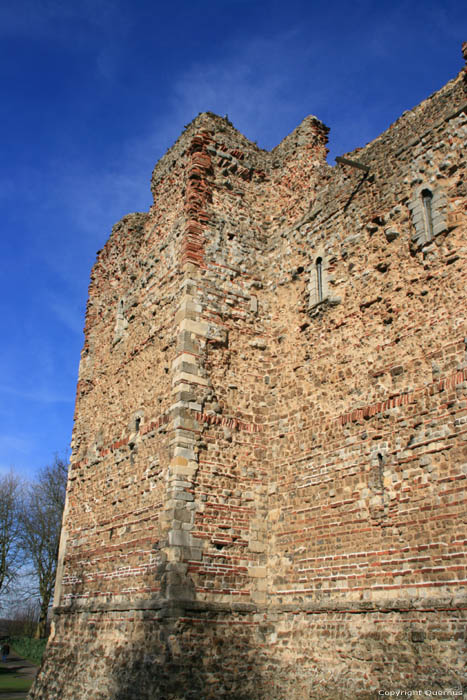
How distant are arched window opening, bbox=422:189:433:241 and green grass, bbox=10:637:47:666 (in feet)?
81.2

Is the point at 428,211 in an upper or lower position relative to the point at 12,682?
upper

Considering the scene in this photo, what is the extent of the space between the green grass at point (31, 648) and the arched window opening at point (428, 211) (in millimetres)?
24762

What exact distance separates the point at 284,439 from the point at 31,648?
25.7 m

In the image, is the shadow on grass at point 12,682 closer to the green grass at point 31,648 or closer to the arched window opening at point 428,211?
the green grass at point 31,648

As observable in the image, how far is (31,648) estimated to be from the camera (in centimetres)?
2964

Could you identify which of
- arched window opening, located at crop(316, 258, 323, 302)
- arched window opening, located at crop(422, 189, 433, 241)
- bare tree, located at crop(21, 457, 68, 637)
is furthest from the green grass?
arched window opening, located at crop(422, 189, 433, 241)

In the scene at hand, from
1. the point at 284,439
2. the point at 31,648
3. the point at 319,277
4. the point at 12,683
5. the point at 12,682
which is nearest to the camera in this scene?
the point at 284,439

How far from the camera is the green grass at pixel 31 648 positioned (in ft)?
89.4

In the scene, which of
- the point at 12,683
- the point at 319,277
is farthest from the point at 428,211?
the point at 12,683

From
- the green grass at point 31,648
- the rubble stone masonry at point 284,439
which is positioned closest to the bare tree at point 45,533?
the green grass at point 31,648

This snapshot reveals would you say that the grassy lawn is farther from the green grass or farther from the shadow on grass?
the green grass

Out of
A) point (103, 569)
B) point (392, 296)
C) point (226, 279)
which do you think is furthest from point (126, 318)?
point (392, 296)

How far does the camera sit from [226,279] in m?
11.5

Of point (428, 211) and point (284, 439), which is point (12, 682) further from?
point (428, 211)
